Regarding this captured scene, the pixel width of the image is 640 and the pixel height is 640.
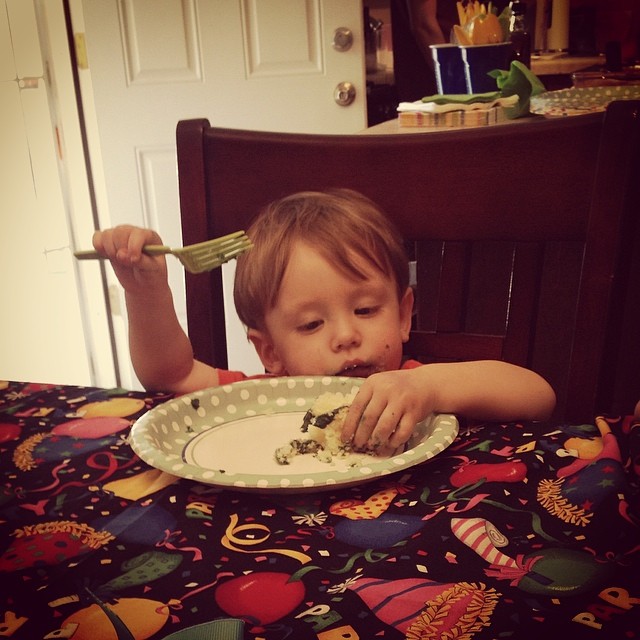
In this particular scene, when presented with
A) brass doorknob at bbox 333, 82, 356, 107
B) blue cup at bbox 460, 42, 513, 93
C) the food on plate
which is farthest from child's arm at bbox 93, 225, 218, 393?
brass doorknob at bbox 333, 82, 356, 107

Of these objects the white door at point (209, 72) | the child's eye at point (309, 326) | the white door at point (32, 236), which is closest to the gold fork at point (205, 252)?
the child's eye at point (309, 326)

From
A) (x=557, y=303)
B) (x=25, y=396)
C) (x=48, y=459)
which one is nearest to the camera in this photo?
(x=48, y=459)

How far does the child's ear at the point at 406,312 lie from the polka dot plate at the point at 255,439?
0.37 ft

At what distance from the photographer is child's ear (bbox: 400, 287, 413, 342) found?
0.69 metres

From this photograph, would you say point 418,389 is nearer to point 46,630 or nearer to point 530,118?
point 46,630

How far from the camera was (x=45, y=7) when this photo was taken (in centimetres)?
196

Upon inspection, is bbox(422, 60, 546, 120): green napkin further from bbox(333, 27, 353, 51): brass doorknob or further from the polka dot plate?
the polka dot plate

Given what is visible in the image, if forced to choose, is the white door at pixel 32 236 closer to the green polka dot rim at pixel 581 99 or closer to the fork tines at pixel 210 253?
the green polka dot rim at pixel 581 99

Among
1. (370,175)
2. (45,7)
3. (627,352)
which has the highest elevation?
(45,7)

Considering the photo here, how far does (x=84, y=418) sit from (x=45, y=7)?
1.75 metres

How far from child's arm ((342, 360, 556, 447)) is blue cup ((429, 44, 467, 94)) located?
34.3 inches

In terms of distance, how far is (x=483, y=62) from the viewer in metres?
1.26

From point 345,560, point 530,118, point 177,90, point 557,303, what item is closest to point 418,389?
point 345,560

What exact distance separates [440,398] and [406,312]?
183mm
